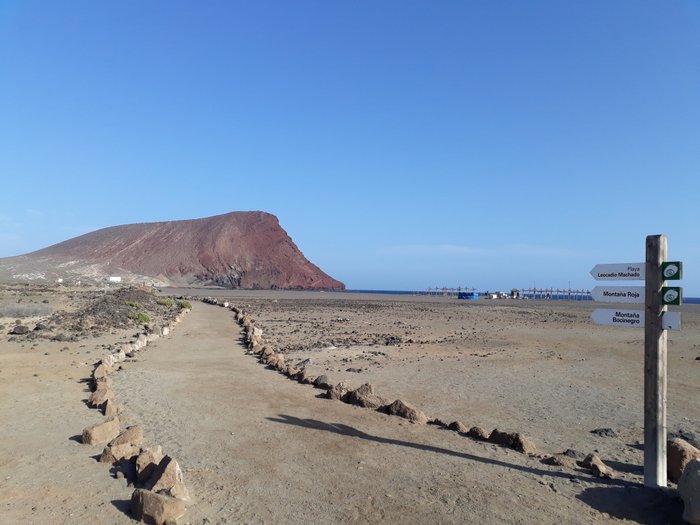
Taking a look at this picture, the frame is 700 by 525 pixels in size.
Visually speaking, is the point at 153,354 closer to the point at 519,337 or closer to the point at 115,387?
the point at 115,387

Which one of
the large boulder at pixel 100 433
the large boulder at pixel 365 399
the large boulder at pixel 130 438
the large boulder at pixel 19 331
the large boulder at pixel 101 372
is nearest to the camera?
the large boulder at pixel 130 438

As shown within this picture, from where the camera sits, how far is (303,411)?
26.4ft

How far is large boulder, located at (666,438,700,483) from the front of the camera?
5.67 meters

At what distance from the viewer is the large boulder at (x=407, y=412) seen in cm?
759

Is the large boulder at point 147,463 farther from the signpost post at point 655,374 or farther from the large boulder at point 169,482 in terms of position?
the signpost post at point 655,374

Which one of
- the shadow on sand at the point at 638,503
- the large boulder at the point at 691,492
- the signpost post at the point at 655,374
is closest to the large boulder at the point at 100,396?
the shadow on sand at the point at 638,503

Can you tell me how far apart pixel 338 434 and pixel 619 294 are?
3623mm

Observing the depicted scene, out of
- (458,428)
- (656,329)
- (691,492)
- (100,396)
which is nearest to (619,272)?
(656,329)

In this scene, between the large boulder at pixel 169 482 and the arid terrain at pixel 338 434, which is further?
the arid terrain at pixel 338 434

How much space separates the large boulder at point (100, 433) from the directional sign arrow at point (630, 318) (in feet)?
18.1

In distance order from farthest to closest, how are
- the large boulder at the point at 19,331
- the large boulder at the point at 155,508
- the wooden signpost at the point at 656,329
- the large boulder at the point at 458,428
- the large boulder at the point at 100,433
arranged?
the large boulder at the point at 19,331 → the large boulder at the point at 458,428 → the large boulder at the point at 100,433 → the wooden signpost at the point at 656,329 → the large boulder at the point at 155,508

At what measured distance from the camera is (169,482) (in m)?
4.70

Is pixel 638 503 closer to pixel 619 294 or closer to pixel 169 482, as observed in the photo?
pixel 619 294

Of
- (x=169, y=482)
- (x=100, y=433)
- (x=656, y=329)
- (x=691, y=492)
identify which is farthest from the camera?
(x=100, y=433)
